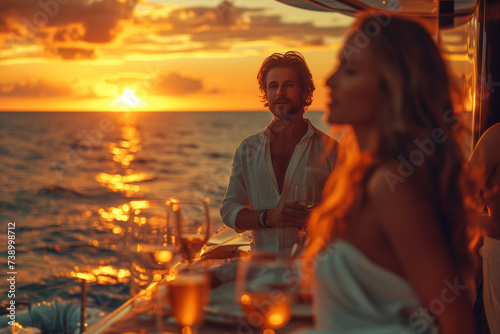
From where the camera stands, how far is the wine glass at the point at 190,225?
3.56 feet

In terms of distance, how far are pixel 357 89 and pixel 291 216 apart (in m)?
0.97

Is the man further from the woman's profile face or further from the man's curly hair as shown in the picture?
the woman's profile face

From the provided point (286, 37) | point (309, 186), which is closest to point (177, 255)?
point (309, 186)

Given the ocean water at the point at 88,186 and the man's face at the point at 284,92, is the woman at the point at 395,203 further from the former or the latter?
the man's face at the point at 284,92

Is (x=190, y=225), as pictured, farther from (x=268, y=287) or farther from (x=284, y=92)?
(x=284, y=92)

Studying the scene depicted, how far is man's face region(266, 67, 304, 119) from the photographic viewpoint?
8.20ft

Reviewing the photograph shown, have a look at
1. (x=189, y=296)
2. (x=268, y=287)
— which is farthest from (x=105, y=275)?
(x=268, y=287)

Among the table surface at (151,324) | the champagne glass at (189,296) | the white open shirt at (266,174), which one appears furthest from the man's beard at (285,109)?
the champagne glass at (189,296)

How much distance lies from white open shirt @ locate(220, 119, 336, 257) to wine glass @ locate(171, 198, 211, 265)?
124 centimetres

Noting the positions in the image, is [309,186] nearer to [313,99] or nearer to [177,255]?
[177,255]

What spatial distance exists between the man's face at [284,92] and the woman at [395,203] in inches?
Result: 57.5

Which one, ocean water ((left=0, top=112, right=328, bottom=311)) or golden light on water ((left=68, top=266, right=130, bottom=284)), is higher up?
ocean water ((left=0, top=112, right=328, bottom=311))

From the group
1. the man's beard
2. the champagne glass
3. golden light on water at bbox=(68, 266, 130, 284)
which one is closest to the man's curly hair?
the man's beard

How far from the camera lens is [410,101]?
95 centimetres
